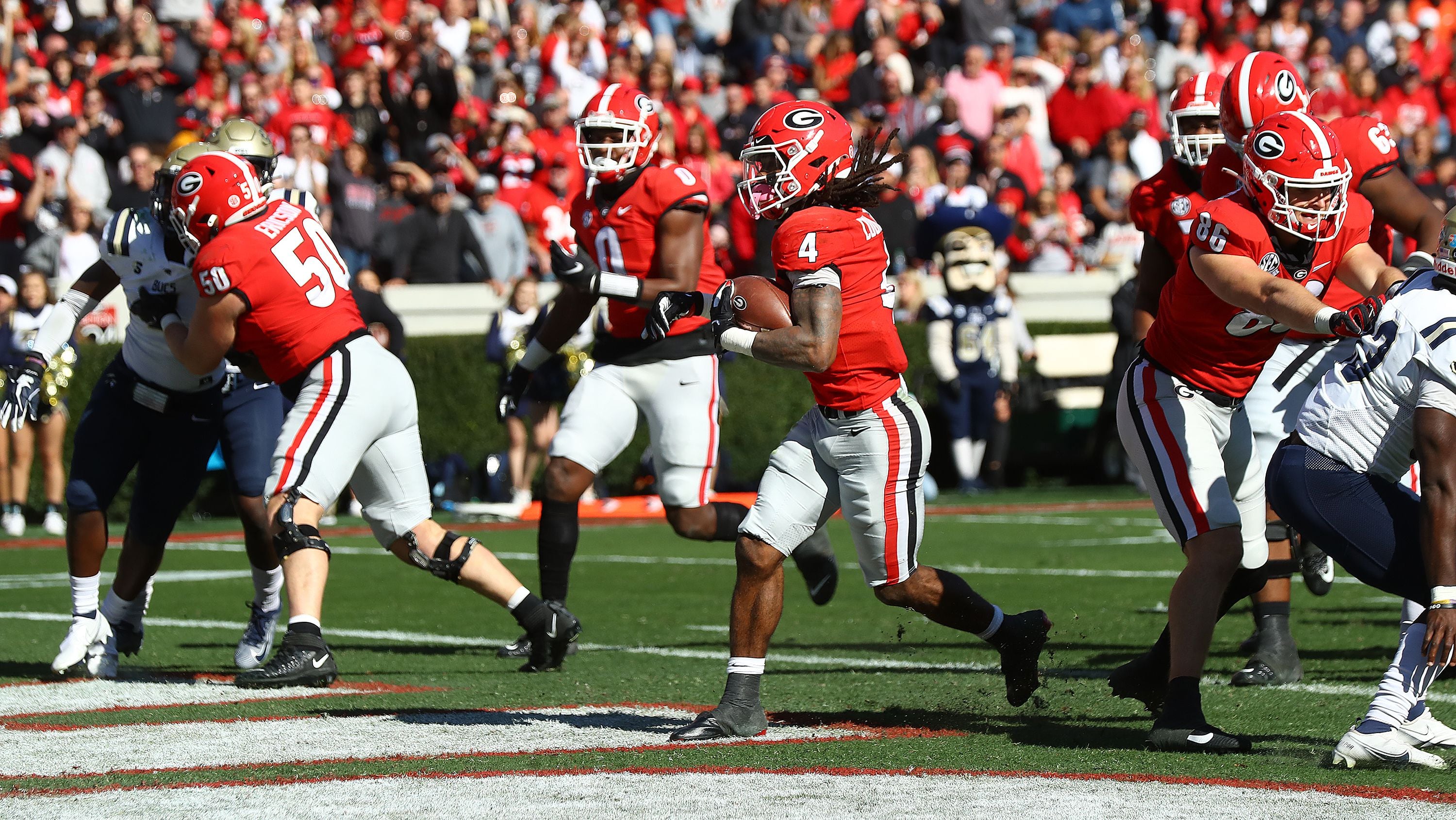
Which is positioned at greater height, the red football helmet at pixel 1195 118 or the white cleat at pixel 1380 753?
the red football helmet at pixel 1195 118

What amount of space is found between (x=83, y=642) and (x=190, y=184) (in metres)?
1.68

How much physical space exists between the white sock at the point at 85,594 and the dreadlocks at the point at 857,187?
3.09 meters

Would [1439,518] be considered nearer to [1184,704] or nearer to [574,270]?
[1184,704]

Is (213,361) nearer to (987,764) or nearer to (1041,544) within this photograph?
(987,764)

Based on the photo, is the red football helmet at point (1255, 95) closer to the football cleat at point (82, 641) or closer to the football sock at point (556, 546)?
the football sock at point (556, 546)

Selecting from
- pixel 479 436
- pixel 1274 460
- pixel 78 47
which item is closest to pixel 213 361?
pixel 1274 460

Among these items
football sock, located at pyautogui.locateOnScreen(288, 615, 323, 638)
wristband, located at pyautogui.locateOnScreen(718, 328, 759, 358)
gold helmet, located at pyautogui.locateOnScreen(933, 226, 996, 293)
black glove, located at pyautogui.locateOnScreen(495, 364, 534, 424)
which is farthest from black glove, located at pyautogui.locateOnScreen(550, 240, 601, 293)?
gold helmet, located at pyautogui.locateOnScreen(933, 226, 996, 293)

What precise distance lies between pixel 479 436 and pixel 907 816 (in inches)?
445

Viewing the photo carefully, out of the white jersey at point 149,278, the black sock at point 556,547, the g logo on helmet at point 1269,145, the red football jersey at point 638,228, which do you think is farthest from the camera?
the red football jersey at point 638,228

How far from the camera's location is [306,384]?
6379 mm

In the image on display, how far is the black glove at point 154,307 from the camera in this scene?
6.67 m

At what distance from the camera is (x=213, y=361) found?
20.8ft

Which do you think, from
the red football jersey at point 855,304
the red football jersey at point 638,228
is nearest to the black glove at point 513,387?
the red football jersey at point 638,228

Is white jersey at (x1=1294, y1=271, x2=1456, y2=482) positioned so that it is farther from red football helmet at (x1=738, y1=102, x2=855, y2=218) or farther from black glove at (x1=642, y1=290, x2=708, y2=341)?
black glove at (x1=642, y1=290, x2=708, y2=341)
